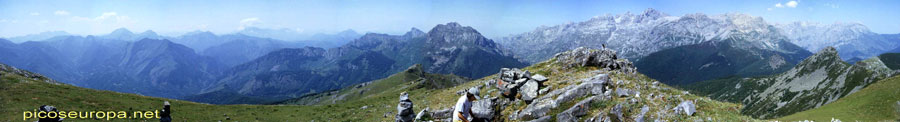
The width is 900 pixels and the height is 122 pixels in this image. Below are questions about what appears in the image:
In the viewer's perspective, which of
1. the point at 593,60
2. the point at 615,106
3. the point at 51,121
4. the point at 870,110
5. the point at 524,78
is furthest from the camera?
the point at 593,60

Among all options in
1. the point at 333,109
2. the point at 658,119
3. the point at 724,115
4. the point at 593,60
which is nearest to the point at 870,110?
the point at 593,60

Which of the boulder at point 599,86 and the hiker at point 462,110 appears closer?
the hiker at point 462,110

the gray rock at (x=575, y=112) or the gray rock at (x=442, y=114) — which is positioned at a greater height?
the gray rock at (x=575, y=112)

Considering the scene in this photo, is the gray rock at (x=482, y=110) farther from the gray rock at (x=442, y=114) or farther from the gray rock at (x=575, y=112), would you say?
the gray rock at (x=442, y=114)

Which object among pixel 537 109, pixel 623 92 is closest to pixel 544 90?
pixel 537 109

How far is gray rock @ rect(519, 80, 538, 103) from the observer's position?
27.8 meters

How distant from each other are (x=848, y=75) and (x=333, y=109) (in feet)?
844

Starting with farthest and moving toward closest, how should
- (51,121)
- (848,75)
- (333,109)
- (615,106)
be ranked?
(848,75)
(333,109)
(615,106)
(51,121)

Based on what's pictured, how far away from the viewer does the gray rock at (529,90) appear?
1094 inches

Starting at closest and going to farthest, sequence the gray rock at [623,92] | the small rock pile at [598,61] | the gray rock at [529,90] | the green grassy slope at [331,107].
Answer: the green grassy slope at [331,107]
the gray rock at [623,92]
the gray rock at [529,90]
the small rock pile at [598,61]

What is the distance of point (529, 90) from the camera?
2922 centimetres

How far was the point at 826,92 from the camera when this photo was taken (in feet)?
633

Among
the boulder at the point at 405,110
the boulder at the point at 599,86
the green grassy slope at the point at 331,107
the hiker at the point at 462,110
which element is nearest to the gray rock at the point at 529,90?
the green grassy slope at the point at 331,107

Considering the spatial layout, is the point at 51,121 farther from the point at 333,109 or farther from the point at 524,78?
the point at 333,109
